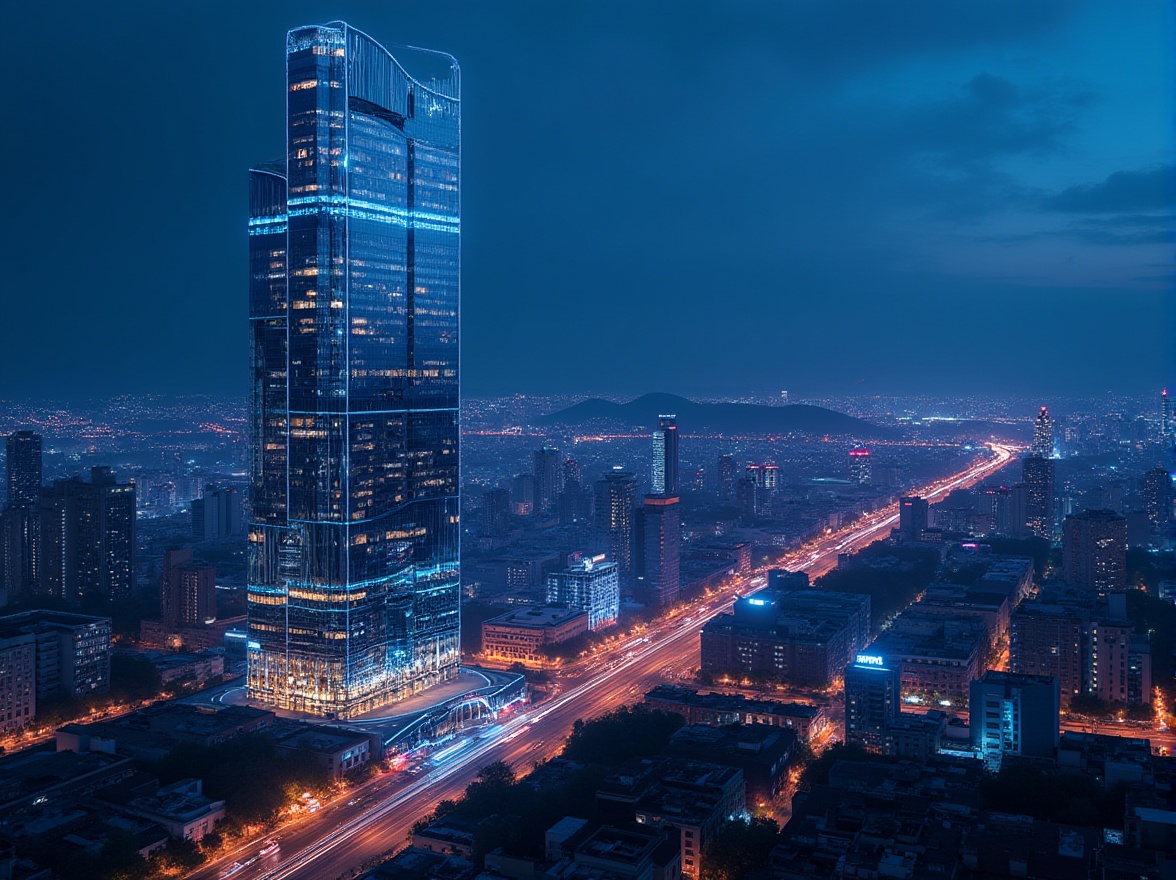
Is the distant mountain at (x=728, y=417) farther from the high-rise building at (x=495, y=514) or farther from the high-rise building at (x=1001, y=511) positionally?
the high-rise building at (x=495, y=514)

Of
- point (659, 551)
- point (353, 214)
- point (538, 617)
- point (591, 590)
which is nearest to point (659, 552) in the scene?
point (659, 551)

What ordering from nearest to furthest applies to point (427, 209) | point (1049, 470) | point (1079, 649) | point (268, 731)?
1. point (268, 731)
2. point (427, 209)
3. point (1079, 649)
4. point (1049, 470)

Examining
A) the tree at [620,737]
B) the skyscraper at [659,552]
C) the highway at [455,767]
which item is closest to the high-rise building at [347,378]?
the highway at [455,767]

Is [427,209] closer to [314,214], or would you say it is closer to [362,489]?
[314,214]

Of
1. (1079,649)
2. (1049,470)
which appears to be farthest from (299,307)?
(1049,470)

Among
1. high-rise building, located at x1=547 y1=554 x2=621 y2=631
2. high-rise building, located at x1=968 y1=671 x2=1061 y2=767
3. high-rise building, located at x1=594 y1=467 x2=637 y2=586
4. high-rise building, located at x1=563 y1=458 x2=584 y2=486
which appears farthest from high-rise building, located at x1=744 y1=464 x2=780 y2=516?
high-rise building, located at x1=968 y1=671 x2=1061 y2=767

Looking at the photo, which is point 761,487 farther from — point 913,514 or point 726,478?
point 913,514

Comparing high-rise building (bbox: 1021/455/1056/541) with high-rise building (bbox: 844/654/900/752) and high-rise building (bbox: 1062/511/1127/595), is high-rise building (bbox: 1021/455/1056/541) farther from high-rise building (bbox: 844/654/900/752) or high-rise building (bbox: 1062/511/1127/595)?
high-rise building (bbox: 844/654/900/752)
